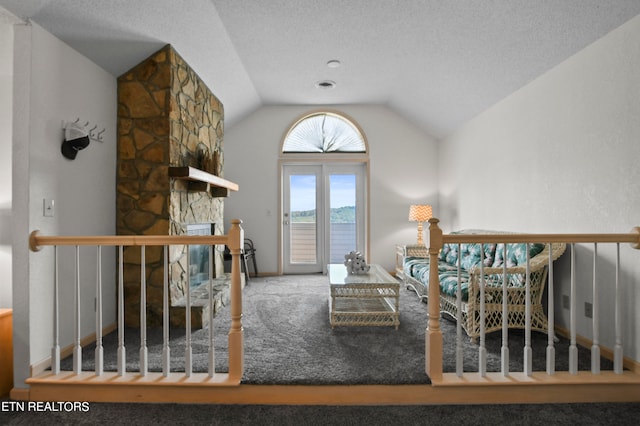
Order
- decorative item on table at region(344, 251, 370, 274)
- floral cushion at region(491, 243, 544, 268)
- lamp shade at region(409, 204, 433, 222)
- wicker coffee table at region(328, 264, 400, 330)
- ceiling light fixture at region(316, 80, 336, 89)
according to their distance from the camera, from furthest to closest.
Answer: lamp shade at region(409, 204, 433, 222)
ceiling light fixture at region(316, 80, 336, 89)
decorative item on table at region(344, 251, 370, 274)
wicker coffee table at region(328, 264, 400, 330)
floral cushion at region(491, 243, 544, 268)

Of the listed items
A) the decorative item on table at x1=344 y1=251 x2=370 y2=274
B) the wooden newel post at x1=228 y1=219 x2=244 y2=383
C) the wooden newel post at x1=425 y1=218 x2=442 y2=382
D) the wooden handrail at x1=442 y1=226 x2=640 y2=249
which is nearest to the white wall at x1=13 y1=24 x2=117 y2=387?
the wooden newel post at x1=228 y1=219 x2=244 y2=383

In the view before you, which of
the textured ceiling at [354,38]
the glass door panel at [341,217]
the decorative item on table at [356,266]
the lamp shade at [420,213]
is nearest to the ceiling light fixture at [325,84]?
the textured ceiling at [354,38]

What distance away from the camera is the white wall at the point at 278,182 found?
5.49 m

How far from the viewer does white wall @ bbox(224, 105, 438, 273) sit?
549 cm

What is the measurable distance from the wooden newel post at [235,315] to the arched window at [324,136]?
377cm

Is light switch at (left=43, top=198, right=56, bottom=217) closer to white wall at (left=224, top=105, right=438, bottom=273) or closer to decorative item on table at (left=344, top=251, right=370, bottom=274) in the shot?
decorative item on table at (left=344, top=251, right=370, bottom=274)

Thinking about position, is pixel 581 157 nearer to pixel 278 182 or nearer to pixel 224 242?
pixel 224 242

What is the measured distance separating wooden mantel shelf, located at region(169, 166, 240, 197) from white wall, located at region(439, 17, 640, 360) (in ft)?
10.2

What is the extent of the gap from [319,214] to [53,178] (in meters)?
3.78

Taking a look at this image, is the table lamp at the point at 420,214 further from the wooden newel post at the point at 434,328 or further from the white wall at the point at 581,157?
the wooden newel post at the point at 434,328

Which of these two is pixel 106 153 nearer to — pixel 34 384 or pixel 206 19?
pixel 206 19

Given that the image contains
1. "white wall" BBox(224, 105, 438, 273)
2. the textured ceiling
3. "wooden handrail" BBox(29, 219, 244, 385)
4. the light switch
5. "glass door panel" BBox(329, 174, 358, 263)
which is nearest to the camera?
"wooden handrail" BBox(29, 219, 244, 385)

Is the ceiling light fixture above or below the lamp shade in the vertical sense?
above

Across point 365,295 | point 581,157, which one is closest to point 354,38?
point 581,157
